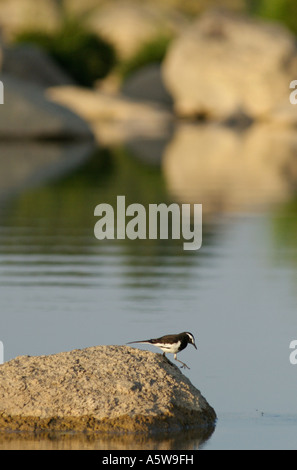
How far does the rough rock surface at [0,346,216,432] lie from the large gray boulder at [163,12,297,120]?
3051 centimetres

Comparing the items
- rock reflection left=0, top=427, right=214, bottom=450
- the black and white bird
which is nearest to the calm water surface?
rock reflection left=0, top=427, right=214, bottom=450

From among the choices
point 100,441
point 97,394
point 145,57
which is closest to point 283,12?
point 145,57

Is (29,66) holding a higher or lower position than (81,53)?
lower

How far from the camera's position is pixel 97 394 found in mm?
5711

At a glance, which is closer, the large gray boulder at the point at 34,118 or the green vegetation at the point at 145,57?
the large gray boulder at the point at 34,118

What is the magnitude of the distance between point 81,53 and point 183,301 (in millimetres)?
33102

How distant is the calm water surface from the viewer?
A: 5930 millimetres

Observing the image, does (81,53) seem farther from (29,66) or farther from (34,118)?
(34,118)

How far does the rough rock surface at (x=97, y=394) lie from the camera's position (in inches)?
221

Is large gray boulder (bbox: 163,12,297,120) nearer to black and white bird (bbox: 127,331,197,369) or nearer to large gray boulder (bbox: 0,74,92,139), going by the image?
large gray boulder (bbox: 0,74,92,139)

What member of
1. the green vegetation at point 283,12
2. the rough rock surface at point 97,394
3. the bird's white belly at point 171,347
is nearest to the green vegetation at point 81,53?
the green vegetation at point 283,12

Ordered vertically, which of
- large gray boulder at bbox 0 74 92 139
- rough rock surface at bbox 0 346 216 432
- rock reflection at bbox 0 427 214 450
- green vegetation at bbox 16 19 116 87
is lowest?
rock reflection at bbox 0 427 214 450

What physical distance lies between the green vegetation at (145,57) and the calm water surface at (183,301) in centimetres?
2842

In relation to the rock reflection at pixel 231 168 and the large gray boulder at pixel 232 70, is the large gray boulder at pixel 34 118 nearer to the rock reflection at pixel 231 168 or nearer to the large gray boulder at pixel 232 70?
the rock reflection at pixel 231 168
